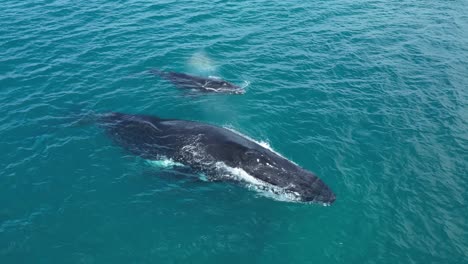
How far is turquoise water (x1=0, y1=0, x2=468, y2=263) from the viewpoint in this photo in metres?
25.5

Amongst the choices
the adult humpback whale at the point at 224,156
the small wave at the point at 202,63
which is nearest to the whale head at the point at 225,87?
the small wave at the point at 202,63

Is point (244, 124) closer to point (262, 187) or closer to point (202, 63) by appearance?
point (262, 187)

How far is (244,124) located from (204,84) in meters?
8.14

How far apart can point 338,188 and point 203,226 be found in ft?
36.7

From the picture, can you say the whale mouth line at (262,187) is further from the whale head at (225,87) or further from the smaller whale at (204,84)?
the smaller whale at (204,84)

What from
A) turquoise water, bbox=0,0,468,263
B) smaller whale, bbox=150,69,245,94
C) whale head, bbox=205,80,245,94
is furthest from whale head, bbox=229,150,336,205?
smaller whale, bbox=150,69,245,94

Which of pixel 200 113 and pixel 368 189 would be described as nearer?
pixel 368 189

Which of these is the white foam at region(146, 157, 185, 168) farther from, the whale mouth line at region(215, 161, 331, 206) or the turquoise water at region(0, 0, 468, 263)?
the whale mouth line at region(215, 161, 331, 206)

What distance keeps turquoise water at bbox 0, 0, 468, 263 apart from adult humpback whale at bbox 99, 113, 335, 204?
3.60 feet

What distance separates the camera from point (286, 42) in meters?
50.6

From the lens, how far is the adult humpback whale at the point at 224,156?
28.3 meters

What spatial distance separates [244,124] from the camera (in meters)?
36.5

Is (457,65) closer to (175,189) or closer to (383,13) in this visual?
(383,13)

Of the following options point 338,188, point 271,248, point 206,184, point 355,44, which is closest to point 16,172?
point 206,184
